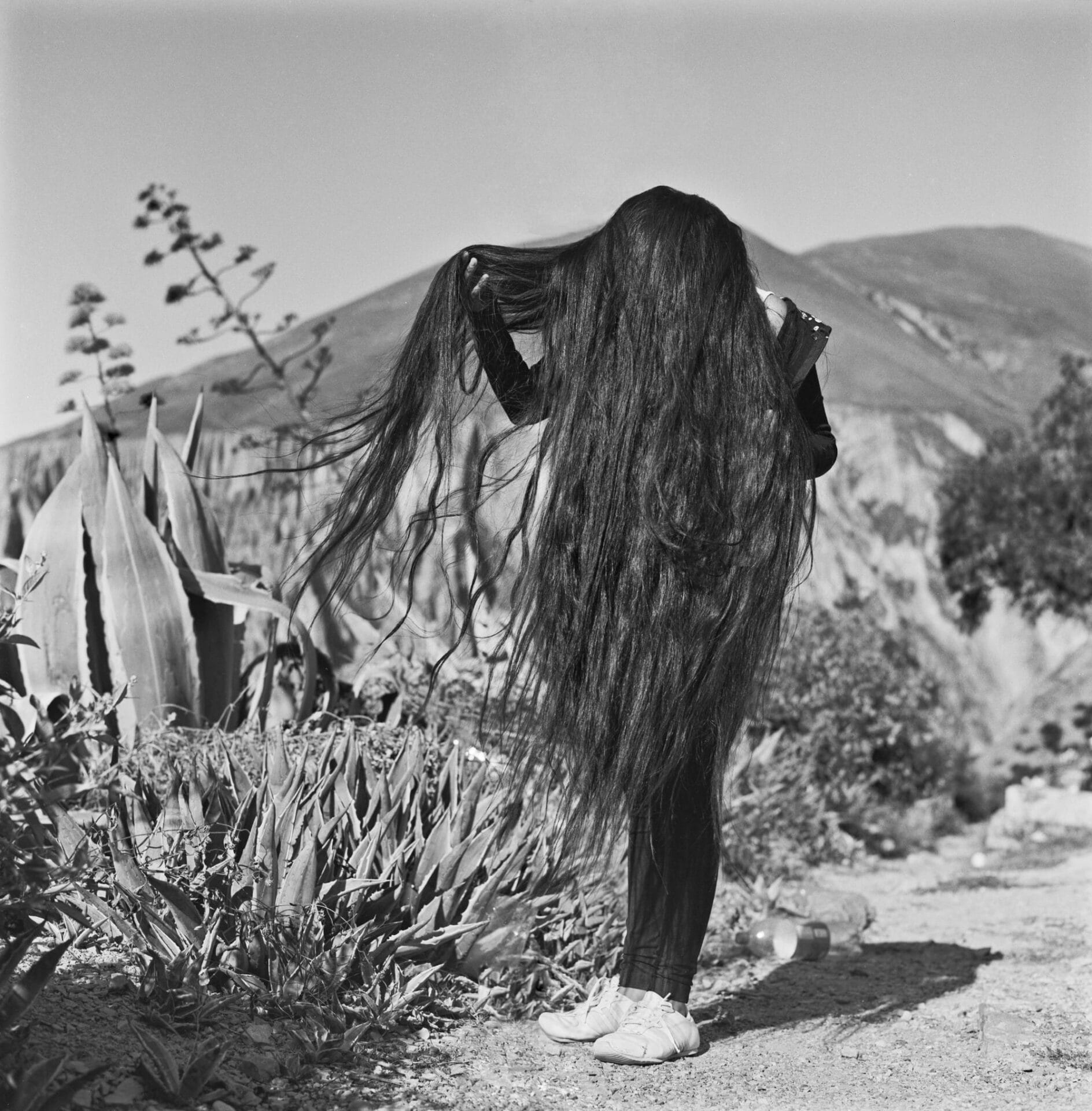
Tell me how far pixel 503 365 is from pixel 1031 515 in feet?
18.3

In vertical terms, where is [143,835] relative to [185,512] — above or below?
below

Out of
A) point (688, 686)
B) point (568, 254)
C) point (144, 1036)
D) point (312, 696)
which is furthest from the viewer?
point (312, 696)

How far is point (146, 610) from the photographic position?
128 inches

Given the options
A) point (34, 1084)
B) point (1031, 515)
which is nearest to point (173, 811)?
point (34, 1084)

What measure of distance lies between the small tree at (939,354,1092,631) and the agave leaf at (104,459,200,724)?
17.4 ft

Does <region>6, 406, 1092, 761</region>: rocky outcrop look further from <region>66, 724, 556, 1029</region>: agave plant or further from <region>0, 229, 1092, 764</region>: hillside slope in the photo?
<region>66, 724, 556, 1029</region>: agave plant

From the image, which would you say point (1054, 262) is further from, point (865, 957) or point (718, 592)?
point (718, 592)

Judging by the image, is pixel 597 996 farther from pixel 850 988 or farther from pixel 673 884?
pixel 850 988

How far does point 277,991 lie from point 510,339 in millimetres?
1238

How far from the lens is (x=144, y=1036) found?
1.85 meters

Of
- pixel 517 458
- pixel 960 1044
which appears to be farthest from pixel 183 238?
pixel 960 1044

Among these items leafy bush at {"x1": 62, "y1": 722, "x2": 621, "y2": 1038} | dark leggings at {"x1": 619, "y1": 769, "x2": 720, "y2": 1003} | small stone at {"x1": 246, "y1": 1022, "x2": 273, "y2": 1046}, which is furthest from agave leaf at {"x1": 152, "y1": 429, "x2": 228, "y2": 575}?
dark leggings at {"x1": 619, "y1": 769, "x2": 720, "y2": 1003}

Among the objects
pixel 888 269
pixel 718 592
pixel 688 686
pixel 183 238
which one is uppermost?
pixel 888 269

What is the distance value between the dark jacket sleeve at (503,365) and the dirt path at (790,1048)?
115cm
